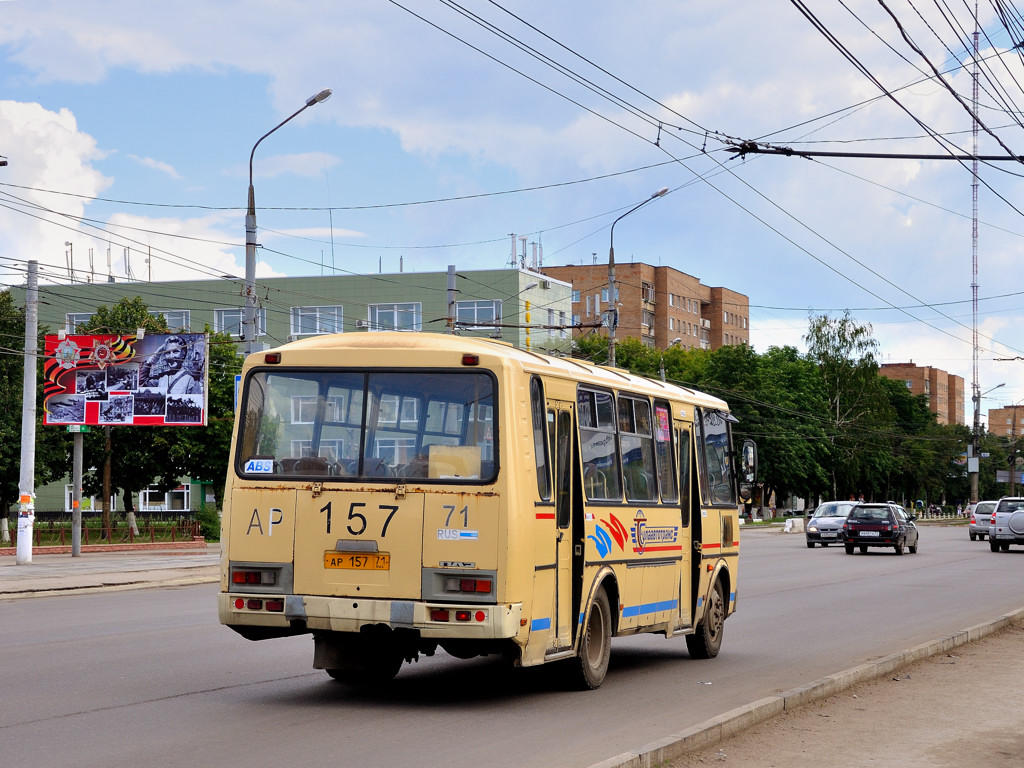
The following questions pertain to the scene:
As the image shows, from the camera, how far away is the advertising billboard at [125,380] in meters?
37.8

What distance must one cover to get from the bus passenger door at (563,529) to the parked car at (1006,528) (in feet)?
122

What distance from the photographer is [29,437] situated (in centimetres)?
3356

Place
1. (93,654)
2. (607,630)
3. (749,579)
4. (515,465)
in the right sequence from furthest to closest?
(749,579) < (93,654) < (607,630) < (515,465)

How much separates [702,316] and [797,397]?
163 ft

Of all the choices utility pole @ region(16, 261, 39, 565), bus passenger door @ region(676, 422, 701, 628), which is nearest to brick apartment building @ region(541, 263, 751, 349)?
utility pole @ region(16, 261, 39, 565)

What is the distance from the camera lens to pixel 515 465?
10.1m

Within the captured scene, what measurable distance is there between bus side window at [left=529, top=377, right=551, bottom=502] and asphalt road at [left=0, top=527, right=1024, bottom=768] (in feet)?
5.47

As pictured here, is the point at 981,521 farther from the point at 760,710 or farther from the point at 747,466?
the point at 760,710

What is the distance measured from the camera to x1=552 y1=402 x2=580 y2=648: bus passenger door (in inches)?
422

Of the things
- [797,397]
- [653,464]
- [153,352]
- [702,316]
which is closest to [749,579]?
[653,464]

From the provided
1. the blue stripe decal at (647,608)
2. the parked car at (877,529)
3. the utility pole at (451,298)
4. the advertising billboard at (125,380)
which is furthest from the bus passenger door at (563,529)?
the parked car at (877,529)

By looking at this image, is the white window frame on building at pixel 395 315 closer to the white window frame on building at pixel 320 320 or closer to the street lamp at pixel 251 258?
the white window frame on building at pixel 320 320

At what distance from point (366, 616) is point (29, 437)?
84.9ft

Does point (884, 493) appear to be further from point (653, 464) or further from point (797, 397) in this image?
point (653, 464)
